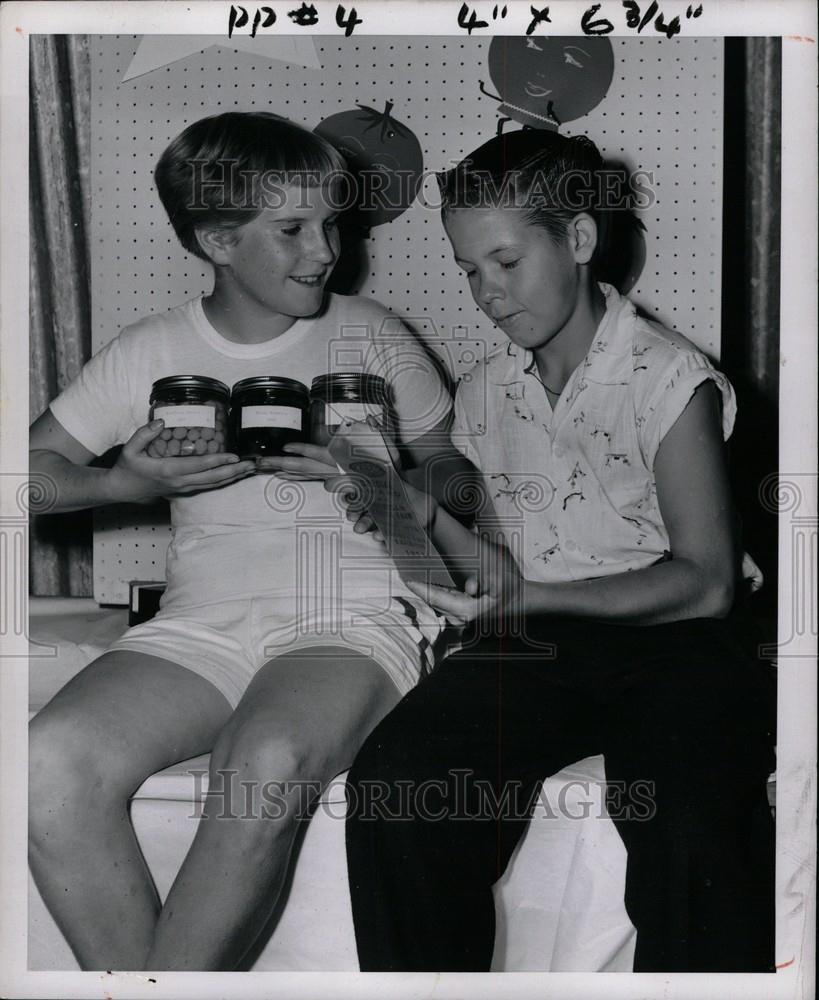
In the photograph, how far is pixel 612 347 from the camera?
109 centimetres

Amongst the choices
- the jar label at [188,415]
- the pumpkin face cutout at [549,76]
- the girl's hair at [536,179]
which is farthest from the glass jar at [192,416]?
the pumpkin face cutout at [549,76]

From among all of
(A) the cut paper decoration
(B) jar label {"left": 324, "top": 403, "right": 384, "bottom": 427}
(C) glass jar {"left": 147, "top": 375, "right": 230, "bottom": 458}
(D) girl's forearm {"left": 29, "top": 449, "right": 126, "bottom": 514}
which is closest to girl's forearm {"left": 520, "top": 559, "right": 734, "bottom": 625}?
(B) jar label {"left": 324, "top": 403, "right": 384, "bottom": 427}

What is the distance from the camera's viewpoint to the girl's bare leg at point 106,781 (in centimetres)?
97

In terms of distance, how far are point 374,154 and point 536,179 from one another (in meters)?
0.18

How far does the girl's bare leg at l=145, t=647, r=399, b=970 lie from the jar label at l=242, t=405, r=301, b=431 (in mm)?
256

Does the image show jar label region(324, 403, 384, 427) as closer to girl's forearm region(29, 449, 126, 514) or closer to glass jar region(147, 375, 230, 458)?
glass jar region(147, 375, 230, 458)

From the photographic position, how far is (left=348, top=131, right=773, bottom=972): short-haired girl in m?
0.95

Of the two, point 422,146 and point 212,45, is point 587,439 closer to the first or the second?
point 422,146

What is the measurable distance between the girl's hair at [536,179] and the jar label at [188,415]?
0.34 metres

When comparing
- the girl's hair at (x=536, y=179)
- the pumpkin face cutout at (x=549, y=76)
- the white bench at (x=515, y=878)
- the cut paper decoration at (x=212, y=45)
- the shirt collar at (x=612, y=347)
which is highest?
the cut paper decoration at (x=212, y=45)

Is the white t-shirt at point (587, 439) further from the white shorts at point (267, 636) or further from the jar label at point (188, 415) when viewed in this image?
the jar label at point (188, 415)

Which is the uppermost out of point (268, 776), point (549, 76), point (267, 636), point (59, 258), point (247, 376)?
point (549, 76)

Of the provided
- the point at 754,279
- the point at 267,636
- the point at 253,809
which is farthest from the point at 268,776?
the point at 754,279

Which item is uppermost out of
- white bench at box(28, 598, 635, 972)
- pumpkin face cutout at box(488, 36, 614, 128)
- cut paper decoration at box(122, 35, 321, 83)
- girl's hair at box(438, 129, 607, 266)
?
cut paper decoration at box(122, 35, 321, 83)
